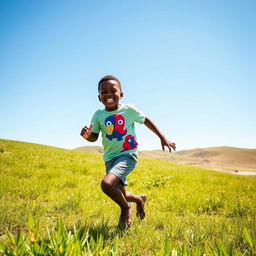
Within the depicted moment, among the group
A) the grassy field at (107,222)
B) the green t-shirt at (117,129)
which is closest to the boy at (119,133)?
the green t-shirt at (117,129)

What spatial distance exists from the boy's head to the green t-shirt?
126 millimetres

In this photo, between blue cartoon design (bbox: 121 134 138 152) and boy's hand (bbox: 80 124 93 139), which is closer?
boy's hand (bbox: 80 124 93 139)

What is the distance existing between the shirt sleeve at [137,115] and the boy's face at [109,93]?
33 cm

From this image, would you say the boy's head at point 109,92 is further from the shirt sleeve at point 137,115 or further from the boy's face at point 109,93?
the shirt sleeve at point 137,115

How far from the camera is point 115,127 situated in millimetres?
3162

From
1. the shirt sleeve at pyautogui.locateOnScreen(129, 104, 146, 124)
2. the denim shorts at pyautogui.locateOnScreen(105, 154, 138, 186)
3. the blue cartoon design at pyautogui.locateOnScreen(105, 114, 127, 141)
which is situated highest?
the shirt sleeve at pyautogui.locateOnScreen(129, 104, 146, 124)

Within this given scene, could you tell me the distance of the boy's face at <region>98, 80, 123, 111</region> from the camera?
128 inches

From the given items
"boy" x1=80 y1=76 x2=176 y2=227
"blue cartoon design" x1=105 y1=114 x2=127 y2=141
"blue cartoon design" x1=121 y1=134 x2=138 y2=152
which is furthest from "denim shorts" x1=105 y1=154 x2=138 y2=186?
"blue cartoon design" x1=105 y1=114 x2=127 y2=141

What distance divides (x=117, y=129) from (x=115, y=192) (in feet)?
3.40

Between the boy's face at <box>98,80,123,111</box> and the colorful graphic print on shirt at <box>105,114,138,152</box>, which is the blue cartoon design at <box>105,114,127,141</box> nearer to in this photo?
the colorful graphic print on shirt at <box>105,114,138,152</box>

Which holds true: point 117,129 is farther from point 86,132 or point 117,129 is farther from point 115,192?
point 115,192

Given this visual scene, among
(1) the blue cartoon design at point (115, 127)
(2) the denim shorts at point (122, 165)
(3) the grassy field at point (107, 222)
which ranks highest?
(1) the blue cartoon design at point (115, 127)

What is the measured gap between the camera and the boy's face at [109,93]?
10.7 feet

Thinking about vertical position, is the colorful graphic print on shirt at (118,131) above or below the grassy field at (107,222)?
above
